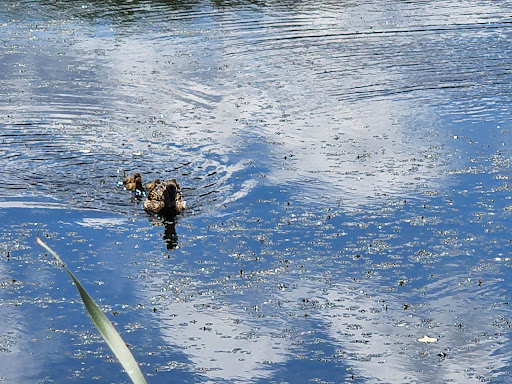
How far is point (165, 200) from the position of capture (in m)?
9.83

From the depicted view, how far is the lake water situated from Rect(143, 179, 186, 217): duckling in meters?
0.16

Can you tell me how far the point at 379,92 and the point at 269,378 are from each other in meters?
8.93

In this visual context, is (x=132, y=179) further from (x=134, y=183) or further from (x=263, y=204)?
(x=263, y=204)

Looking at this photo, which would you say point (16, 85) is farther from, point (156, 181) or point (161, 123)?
point (156, 181)

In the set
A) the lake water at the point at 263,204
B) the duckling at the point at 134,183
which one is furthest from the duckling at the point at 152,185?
the lake water at the point at 263,204

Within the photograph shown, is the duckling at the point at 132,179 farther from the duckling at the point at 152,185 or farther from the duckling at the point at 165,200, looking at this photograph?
the duckling at the point at 165,200

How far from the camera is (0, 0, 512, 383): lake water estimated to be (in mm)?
7543

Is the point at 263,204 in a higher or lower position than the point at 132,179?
lower

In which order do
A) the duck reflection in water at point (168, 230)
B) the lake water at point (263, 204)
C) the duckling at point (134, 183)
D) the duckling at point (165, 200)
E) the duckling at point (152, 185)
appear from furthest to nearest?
the duckling at point (134, 183)
the duckling at point (152, 185)
the duckling at point (165, 200)
the duck reflection in water at point (168, 230)
the lake water at point (263, 204)

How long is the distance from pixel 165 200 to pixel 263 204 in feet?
4.41

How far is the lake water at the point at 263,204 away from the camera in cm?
754

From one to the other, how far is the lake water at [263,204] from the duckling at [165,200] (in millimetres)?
156

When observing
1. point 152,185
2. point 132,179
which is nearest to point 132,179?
point 132,179

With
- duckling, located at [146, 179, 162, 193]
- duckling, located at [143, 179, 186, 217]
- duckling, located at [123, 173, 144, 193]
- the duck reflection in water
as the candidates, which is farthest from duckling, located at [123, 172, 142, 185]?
the duck reflection in water
